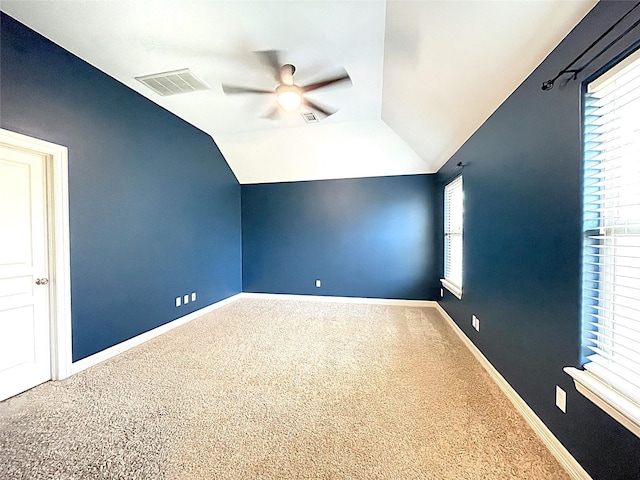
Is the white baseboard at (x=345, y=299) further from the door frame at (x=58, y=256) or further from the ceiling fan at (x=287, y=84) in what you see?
the ceiling fan at (x=287, y=84)

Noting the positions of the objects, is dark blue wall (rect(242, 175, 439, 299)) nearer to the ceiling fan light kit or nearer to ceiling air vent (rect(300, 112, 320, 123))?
ceiling air vent (rect(300, 112, 320, 123))

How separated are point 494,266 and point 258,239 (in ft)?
14.0

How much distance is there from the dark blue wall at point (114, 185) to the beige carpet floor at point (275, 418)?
0.64 metres

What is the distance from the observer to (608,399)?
1148 millimetres

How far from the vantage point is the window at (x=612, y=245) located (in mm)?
1128

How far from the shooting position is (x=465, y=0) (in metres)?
1.55

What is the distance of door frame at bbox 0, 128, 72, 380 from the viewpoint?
7.72 ft

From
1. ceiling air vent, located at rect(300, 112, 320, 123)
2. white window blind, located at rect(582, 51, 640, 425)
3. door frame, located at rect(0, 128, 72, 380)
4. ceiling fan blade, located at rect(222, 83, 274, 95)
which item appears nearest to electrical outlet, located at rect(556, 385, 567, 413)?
white window blind, located at rect(582, 51, 640, 425)

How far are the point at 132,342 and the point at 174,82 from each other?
2910mm

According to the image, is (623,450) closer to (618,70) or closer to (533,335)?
(533,335)

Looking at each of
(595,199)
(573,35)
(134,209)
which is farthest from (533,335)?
(134,209)

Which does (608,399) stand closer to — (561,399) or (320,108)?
(561,399)

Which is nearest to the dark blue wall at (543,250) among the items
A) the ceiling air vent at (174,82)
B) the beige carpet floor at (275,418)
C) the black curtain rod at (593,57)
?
the black curtain rod at (593,57)

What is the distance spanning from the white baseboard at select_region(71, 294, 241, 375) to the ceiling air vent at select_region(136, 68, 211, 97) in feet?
9.27
